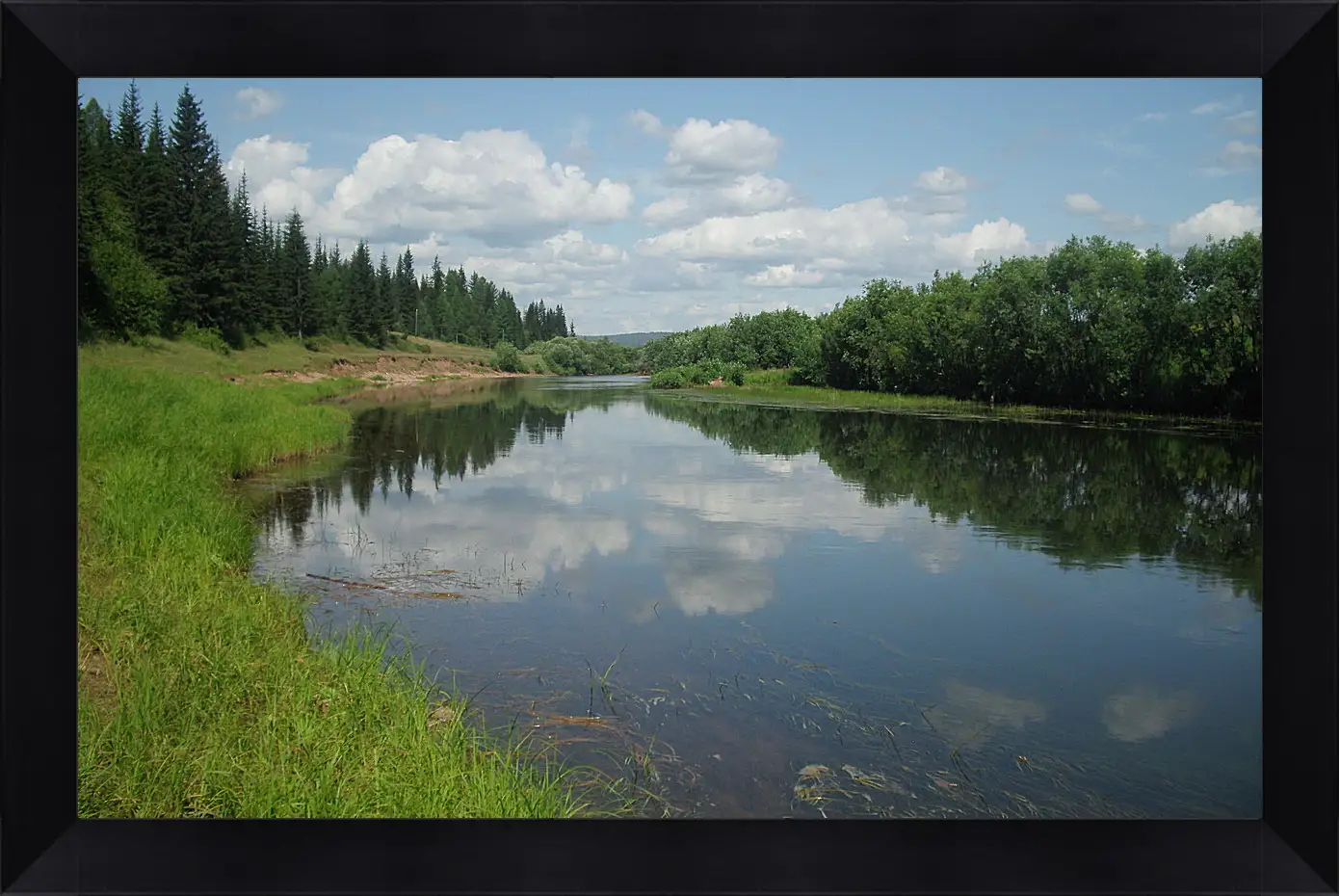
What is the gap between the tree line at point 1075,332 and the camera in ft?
48.6

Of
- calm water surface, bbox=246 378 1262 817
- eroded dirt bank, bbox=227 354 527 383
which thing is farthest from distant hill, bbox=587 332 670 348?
calm water surface, bbox=246 378 1262 817

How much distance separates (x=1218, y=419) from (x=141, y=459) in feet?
50.9

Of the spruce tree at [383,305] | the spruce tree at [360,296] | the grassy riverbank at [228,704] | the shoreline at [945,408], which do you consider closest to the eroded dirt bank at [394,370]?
the spruce tree at [383,305]

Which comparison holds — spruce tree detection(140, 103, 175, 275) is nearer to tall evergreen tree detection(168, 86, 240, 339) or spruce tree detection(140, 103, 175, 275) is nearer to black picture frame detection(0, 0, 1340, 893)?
tall evergreen tree detection(168, 86, 240, 339)

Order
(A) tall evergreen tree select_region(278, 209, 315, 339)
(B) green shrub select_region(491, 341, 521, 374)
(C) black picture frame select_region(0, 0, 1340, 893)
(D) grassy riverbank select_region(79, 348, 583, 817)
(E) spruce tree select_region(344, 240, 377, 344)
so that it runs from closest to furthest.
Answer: (C) black picture frame select_region(0, 0, 1340, 893)
(D) grassy riverbank select_region(79, 348, 583, 817)
(A) tall evergreen tree select_region(278, 209, 315, 339)
(E) spruce tree select_region(344, 240, 377, 344)
(B) green shrub select_region(491, 341, 521, 374)

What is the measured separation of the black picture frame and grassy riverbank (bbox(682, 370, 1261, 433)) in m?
14.1

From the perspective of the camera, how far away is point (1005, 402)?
22344mm

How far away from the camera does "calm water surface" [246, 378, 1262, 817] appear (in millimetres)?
3604

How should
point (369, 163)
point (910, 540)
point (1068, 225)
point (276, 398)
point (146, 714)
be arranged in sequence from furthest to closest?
point (369, 163), point (1068, 225), point (276, 398), point (910, 540), point (146, 714)
